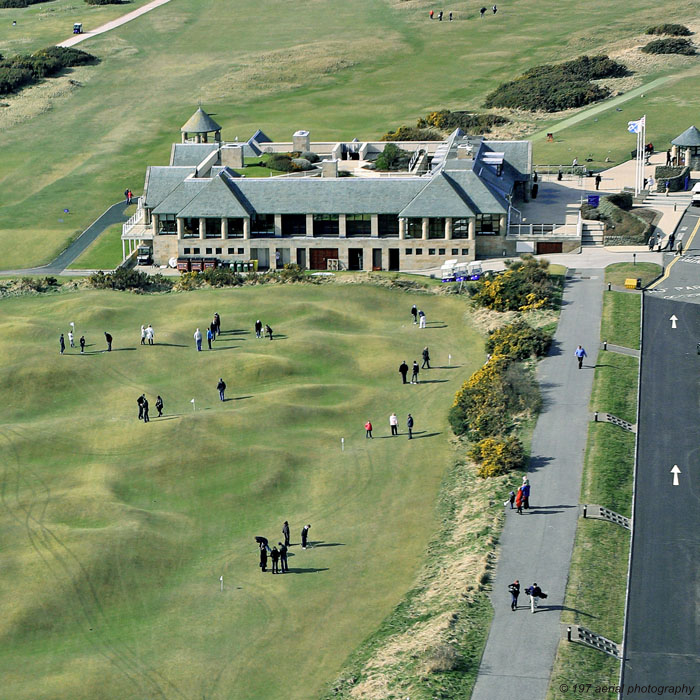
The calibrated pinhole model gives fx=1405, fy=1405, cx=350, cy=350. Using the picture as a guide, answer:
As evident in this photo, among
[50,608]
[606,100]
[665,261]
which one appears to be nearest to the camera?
[50,608]

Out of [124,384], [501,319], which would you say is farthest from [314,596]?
[501,319]

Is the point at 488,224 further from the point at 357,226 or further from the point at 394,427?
the point at 394,427

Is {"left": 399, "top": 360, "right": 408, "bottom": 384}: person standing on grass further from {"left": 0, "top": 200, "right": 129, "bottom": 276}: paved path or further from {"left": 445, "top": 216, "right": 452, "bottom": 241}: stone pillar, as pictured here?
{"left": 0, "top": 200, "right": 129, "bottom": 276}: paved path

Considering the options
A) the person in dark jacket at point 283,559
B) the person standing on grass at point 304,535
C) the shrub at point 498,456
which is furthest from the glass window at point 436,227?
the person in dark jacket at point 283,559

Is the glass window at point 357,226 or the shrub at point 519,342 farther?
the glass window at point 357,226

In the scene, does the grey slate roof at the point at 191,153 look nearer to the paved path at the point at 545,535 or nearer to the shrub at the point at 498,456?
the paved path at the point at 545,535

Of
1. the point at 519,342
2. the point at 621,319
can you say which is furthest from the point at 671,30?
the point at 519,342

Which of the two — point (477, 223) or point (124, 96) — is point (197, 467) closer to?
point (477, 223)
